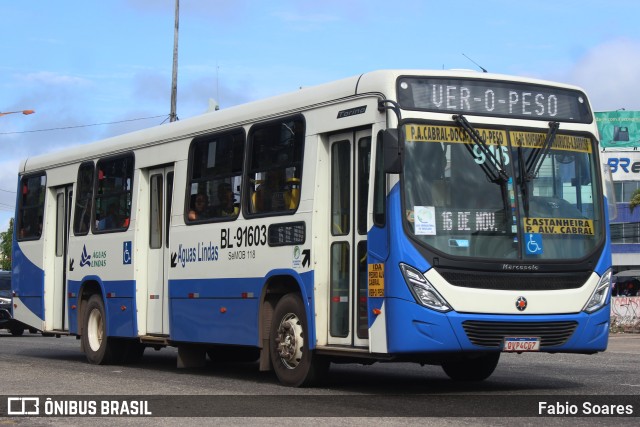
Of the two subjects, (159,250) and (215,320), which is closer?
(215,320)

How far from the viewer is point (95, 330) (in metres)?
18.9

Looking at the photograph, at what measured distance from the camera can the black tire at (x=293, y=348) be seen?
Result: 13.2 m

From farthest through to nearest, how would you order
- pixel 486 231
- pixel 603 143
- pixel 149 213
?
pixel 603 143 → pixel 149 213 → pixel 486 231

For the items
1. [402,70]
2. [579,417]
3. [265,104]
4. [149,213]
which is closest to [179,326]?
[149,213]

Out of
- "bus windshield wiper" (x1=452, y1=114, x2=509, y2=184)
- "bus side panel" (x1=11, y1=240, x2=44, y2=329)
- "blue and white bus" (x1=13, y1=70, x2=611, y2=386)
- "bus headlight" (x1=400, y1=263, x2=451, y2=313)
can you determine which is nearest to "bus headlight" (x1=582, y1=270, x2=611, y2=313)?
"blue and white bus" (x1=13, y1=70, x2=611, y2=386)

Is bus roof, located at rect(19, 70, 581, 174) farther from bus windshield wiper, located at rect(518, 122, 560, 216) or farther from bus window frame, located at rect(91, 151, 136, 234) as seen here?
bus windshield wiper, located at rect(518, 122, 560, 216)

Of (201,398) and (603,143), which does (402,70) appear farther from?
(603,143)

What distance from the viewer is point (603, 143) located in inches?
3002

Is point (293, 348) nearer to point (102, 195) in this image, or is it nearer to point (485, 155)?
point (485, 155)

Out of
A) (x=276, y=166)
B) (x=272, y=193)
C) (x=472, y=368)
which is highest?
(x=276, y=166)

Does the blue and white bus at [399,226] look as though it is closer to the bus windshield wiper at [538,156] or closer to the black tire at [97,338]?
the bus windshield wiper at [538,156]

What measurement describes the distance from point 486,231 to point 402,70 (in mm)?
1860

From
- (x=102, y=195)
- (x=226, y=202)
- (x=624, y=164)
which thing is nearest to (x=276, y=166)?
(x=226, y=202)

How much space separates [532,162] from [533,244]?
894mm
